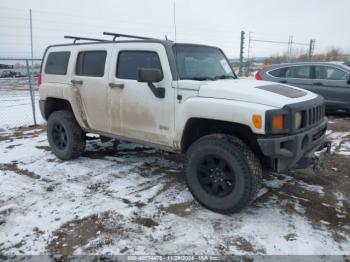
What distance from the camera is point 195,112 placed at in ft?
12.0

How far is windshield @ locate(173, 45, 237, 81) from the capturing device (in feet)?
13.4

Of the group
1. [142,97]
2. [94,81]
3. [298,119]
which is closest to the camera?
[298,119]

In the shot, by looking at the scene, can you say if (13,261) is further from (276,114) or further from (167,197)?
(276,114)

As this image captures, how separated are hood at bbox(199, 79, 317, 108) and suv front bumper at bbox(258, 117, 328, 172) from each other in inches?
14.0

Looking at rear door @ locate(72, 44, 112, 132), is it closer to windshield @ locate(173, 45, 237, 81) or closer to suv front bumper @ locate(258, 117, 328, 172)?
windshield @ locate(173, 45, 237, 81)

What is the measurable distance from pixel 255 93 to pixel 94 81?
250cm

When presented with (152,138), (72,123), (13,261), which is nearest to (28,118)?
(72,123)

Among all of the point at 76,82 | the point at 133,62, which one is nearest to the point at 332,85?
the point at 133,62

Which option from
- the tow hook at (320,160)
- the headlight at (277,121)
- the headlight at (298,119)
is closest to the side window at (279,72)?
the tow hook at (320,160)

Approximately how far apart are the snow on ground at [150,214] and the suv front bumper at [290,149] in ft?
2.02

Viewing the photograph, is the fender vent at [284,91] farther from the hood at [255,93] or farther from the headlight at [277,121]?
the headlight at [277,121]

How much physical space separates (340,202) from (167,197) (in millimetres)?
2091

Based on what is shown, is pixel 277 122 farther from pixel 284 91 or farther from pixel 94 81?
pixel 94 81

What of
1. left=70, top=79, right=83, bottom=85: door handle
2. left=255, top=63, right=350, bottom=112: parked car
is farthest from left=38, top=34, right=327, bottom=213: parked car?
left=255, top=63, right=350, bottom=112: parked car
